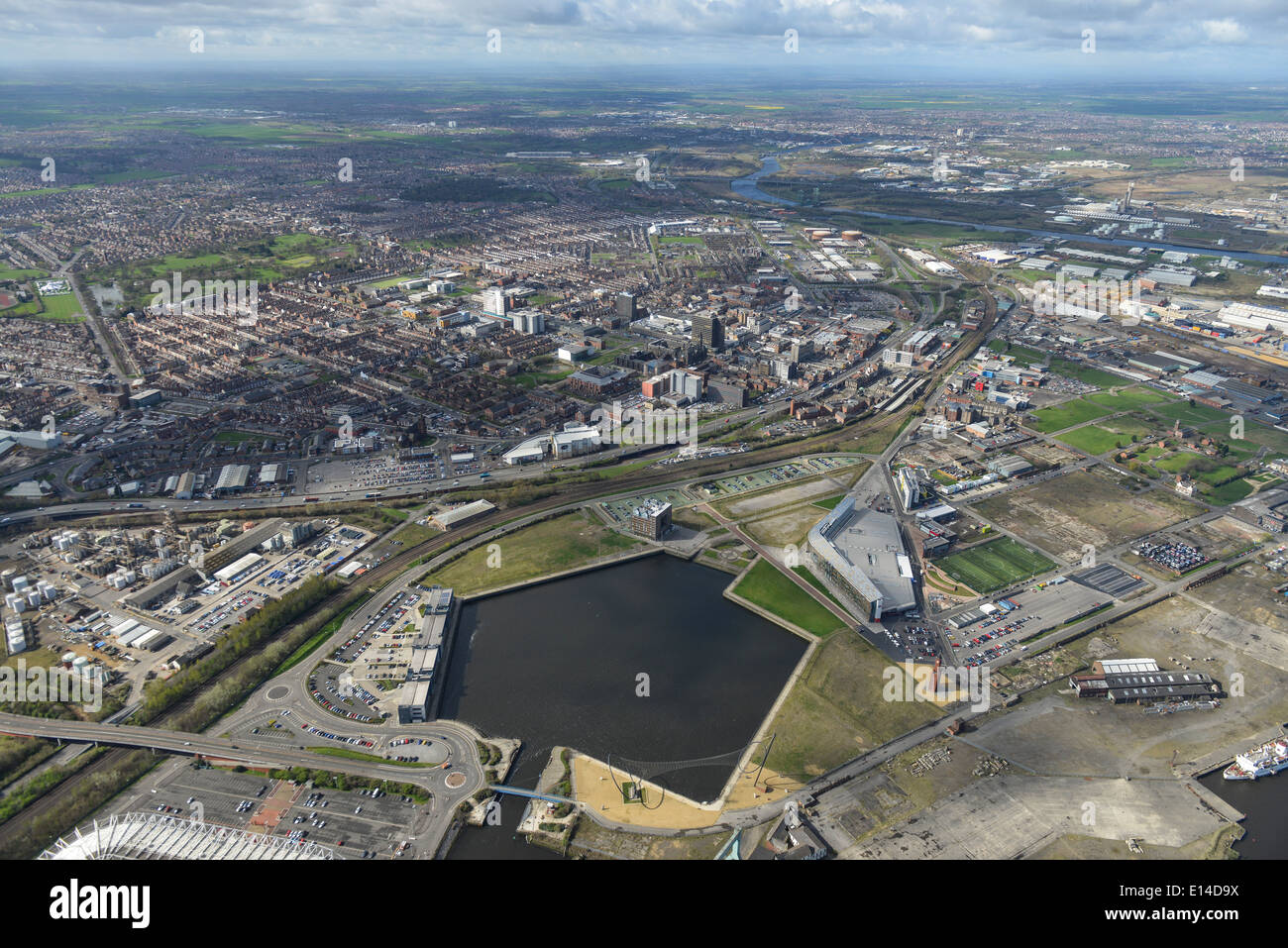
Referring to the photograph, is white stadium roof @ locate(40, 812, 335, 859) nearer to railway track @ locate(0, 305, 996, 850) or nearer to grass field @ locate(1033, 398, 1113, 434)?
railway track @ locate(0, 305, 996, 850)

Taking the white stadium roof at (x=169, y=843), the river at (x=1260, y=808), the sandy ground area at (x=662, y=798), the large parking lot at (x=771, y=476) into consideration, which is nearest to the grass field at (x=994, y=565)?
the large parking lot at (x=771, y=476)

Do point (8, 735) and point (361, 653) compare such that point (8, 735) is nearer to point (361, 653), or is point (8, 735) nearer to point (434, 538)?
point (361, 653)

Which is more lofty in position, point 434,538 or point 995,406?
point 995,406

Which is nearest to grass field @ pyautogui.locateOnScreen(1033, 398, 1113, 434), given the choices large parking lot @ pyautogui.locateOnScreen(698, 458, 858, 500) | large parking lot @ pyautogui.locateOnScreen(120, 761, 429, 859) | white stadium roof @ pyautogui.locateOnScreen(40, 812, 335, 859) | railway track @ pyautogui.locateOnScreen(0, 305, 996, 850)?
railway track @ pyautogui.locateOnScreen(0, 305, 996, 850)

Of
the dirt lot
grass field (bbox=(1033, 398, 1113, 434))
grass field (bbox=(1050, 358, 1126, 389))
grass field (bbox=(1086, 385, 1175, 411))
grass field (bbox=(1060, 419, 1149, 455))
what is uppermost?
grass field (bbox=(1050, 358, 1126, 389))

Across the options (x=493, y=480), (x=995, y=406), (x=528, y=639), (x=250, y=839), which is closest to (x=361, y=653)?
(x=528, y=639)

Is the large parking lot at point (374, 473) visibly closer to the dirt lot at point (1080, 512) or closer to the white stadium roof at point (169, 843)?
the white stadium roof at point (169, 843)

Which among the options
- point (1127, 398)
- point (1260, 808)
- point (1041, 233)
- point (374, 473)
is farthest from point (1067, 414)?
point (1041, 233)
